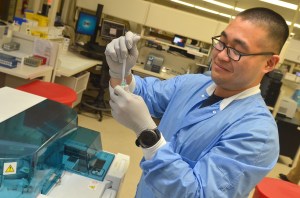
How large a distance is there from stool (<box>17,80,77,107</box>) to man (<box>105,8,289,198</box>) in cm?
114

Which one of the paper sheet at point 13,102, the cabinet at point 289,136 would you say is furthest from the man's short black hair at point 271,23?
the cabinet at point 289,136

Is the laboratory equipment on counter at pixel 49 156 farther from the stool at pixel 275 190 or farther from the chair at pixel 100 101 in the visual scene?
the chair at pixel 100 101

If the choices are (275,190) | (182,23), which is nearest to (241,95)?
(275,190)

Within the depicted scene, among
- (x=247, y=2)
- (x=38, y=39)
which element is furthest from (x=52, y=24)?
(x=247, y=2)

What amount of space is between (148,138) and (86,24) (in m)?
3.62

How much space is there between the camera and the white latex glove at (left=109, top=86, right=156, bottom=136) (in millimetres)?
993

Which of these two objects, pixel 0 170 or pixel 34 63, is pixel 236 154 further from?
pixel 34 63

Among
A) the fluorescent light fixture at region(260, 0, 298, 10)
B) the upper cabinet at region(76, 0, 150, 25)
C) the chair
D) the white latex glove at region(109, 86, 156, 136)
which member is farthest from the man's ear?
the fluorescent light fixture at region(260, 0, 298, 10)

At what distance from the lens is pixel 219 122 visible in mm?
1097

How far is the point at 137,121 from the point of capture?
1.00 metres

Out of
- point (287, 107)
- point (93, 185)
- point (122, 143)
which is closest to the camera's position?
point (93, 185)

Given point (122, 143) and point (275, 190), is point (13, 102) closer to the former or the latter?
point (275, 190)

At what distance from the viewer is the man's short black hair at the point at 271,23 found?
41.9 inches

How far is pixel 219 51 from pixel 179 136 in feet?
1.18
